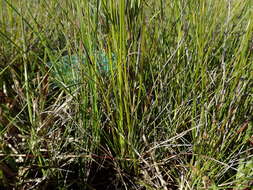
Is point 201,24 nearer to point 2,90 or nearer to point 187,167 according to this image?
point 187,167

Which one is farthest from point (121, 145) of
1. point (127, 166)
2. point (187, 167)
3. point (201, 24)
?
point (201, 24)

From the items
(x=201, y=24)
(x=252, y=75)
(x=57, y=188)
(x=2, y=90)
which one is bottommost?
(x=57, y=188)

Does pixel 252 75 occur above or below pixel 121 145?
above

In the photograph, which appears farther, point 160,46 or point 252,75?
point 160,46

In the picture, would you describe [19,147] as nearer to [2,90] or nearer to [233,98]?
[2,90]

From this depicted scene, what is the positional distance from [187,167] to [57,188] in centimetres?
35

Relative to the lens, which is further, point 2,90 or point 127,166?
point 2,90

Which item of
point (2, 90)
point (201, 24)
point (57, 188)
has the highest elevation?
point (201, 24)

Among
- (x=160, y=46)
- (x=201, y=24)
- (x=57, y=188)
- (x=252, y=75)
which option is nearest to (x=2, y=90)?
(x=57, y=188)

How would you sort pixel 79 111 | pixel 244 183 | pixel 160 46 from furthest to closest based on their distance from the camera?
pixel 160 46 → pixel 79 111 → pixel 244 183

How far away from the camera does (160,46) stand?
770 millimetres

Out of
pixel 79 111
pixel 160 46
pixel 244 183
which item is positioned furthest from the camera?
pixel 160 46

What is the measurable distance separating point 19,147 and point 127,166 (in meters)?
0.30

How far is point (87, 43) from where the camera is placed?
0.62m
